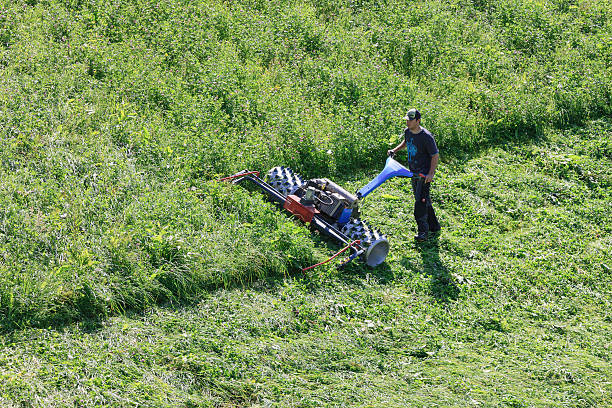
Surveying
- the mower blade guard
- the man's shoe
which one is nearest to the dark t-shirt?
the mower blade guard

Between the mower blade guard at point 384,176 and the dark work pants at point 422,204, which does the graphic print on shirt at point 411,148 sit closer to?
the mower blade guard at point 384,176

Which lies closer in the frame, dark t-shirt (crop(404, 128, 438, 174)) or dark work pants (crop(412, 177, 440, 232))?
dark t-shirt (crop(404, 128, 438, 174))

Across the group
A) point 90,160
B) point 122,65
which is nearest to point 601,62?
point 122,65

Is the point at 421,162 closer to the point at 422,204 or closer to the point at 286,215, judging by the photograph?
the point at 422,204

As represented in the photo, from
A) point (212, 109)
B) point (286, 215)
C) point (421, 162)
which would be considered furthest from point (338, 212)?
point (212, 109)

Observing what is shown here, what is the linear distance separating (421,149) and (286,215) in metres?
2.18

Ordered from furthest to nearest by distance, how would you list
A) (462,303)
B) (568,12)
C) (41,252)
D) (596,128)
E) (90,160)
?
1. (568,12)
2. (596,128)
3. (90,160)
4. (462,303)
5. (41,252)

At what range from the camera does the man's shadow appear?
30.2ft

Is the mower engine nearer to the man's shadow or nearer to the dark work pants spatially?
the man's shadow

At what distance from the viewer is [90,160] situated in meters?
9.87

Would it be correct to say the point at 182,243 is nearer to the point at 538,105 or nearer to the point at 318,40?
the point at 318,40

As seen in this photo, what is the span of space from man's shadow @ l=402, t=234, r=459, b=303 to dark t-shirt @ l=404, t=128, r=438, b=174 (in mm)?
1146

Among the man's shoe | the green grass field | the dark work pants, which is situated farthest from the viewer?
the man's shoe

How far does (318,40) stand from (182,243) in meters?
7.66
